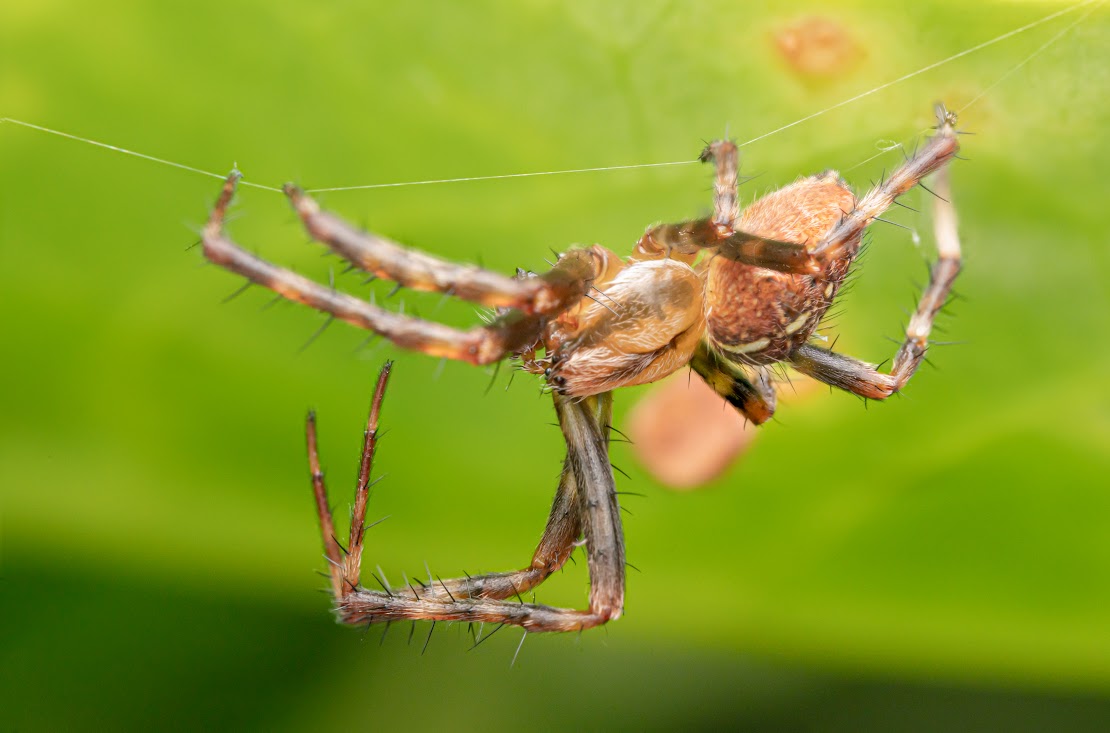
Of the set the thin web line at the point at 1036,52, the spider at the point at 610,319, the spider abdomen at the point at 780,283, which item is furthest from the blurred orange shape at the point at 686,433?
the thin web line at the point at 1036,52

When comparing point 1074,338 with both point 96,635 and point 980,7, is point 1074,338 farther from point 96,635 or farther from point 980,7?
point 96,635

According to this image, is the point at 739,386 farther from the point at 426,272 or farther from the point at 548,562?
the point at 426,272

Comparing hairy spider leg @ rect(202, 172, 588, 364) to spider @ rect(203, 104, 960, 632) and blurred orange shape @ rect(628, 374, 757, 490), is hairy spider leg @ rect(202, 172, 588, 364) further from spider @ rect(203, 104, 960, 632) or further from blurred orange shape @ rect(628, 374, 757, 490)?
blurred orange shape @ rect(628, 374, 757, 490)

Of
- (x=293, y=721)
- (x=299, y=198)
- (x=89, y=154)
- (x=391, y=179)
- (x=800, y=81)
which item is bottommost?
(x=293, y=721)

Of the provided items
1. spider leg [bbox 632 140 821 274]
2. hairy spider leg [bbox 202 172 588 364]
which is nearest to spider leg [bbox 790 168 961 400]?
spider leg [bbox 632 140 821 274]

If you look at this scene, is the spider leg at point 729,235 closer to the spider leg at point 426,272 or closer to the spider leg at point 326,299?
the spider leg at point 426,272

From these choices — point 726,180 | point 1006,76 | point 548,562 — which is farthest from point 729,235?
point 548,562

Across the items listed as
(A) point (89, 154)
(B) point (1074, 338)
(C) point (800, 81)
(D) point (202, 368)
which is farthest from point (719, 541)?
(A) point (89, 154)
